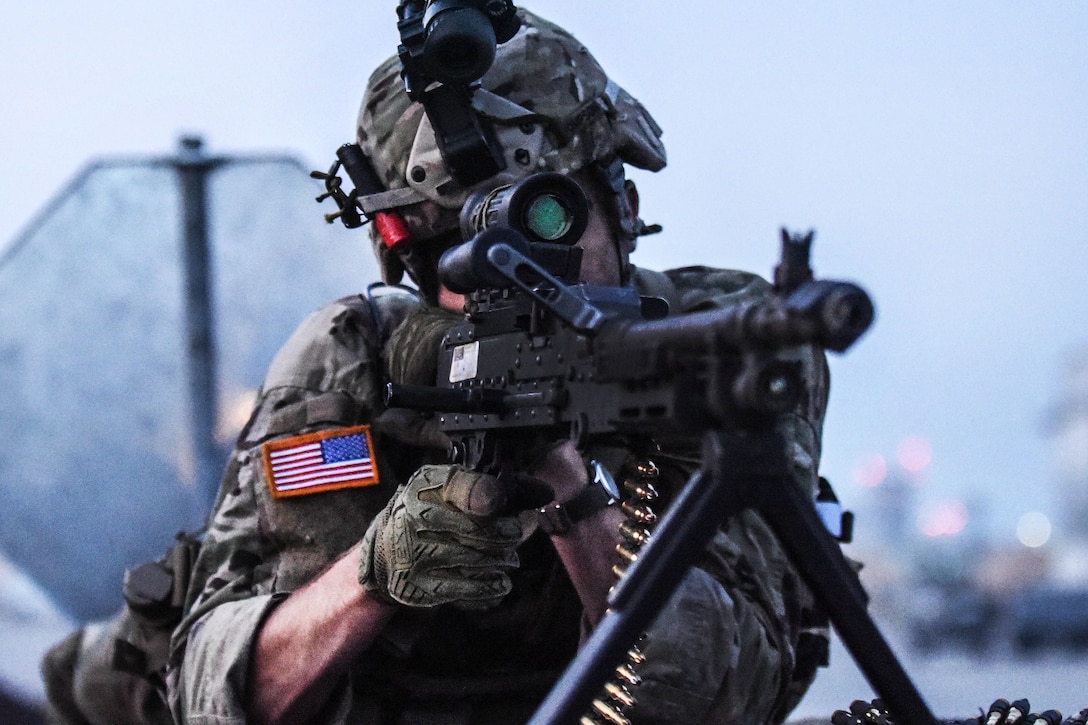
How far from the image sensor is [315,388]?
9.04ft

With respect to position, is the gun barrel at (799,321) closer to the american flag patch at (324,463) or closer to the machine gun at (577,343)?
the machine gun at (577,343)

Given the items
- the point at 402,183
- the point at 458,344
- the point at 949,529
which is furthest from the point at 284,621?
the point at 949,529

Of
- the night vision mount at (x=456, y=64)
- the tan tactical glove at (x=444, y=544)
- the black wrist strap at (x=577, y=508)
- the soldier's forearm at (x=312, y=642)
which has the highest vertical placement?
the night vision mount at (x=456, y=64)

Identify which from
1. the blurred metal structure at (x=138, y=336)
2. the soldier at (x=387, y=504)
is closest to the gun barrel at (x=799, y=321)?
the soldier at (x=387, y=504)

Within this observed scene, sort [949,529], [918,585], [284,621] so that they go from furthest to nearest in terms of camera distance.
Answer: [949,529], [918,585], [284,621]

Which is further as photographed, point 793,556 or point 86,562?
point 86,562

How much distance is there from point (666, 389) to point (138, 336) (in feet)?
10.6

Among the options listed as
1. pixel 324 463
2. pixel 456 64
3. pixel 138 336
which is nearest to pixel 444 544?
pixel 324 463

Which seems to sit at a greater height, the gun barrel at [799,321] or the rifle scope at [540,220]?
the rifle scope at [540,220]

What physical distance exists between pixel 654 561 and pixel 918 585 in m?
18.1

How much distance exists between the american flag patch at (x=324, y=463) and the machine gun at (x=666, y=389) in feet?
2.16

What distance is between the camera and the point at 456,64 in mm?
2232

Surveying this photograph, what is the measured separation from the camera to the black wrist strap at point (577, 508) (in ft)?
7.61

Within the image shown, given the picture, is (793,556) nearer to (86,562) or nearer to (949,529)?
(86,562)
